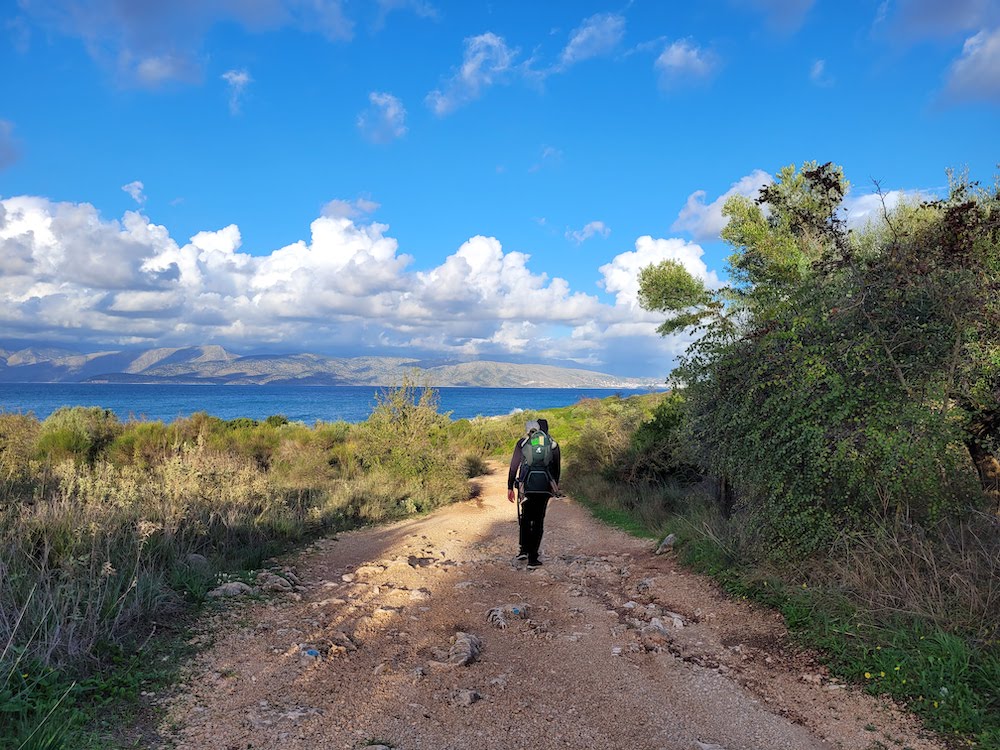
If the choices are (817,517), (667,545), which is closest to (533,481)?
(667,545)

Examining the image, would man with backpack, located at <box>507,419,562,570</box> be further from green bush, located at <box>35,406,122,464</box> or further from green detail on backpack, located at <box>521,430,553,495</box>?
green bush, located at <box>35,406,122,464</box>

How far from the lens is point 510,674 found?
4656mm

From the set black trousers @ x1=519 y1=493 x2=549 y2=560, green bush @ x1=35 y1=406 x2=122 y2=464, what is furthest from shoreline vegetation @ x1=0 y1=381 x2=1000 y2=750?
green bush @ x1=35 y1=406 x2=122 y2=464

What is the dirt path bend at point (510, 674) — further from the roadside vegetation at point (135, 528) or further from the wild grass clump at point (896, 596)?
the roadside vegetation at point (135, 528)

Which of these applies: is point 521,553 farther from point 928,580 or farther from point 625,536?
point 928,580

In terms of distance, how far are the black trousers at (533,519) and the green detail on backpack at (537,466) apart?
0.43 ft

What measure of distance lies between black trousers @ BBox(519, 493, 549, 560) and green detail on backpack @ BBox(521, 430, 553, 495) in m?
0.13

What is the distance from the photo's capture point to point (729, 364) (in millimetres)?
7926

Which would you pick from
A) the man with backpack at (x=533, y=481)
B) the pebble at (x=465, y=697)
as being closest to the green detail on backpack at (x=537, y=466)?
the man with backpack at (x=533, y=481)

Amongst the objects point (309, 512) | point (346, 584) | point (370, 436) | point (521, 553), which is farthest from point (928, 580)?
point (370, 436)

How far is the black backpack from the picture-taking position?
861cm

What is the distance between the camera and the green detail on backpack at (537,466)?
861 centimetres

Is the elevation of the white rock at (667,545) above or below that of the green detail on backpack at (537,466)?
below

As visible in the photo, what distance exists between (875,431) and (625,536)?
20.7ft
